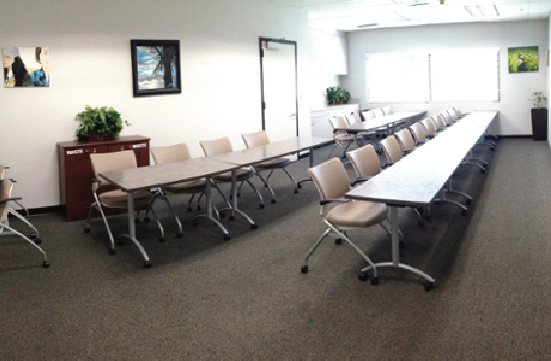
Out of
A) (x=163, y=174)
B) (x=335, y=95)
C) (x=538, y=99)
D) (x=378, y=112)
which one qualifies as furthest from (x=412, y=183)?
(x=538, y=99)

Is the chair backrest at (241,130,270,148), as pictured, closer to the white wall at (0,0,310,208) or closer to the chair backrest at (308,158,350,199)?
the white wall at (0,0,310,208)

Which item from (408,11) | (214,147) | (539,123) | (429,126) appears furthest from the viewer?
(539,123)

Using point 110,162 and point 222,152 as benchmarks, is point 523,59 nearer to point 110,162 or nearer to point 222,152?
point 222,152

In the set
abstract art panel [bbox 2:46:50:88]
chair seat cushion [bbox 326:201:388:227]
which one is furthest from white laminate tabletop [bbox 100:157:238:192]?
abstract art panel [bbox 2:46:50:88]

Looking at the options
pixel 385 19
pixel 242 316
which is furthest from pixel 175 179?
pixel 385 19

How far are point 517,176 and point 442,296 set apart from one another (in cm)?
515

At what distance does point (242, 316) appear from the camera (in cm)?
362

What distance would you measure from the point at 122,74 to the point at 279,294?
14.6 feet

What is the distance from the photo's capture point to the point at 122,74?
286 inches

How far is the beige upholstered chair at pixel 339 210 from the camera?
13.7 ft

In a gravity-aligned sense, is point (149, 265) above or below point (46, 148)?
below

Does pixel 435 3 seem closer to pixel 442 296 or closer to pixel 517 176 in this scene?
pixel 517 176

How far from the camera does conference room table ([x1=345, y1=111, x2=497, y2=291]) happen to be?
3.82 metres

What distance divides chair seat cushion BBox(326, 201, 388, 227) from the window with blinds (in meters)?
10.3
